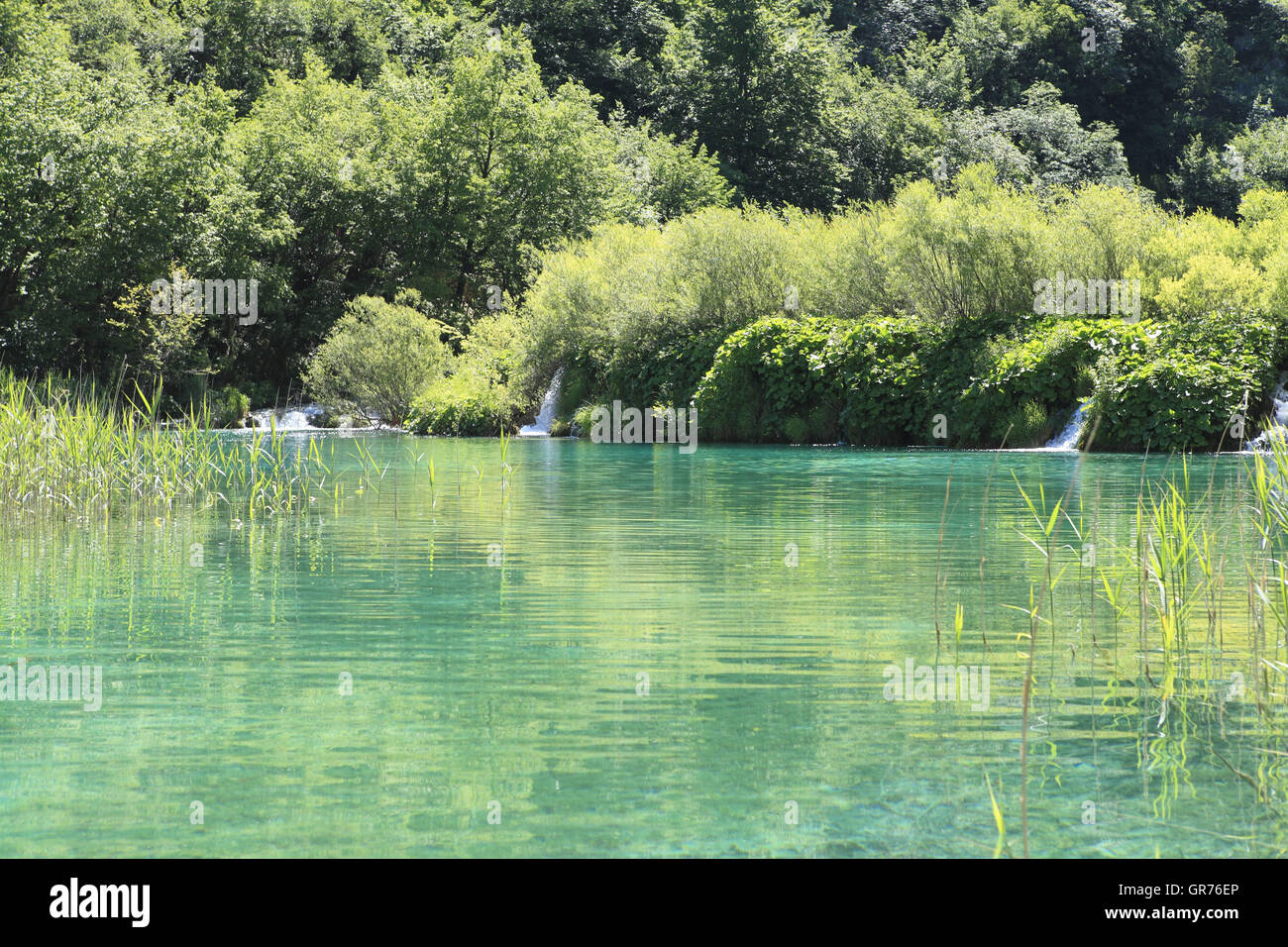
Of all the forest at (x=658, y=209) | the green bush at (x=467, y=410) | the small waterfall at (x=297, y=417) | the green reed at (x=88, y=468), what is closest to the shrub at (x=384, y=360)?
A: the forest at (x=658, y=209)

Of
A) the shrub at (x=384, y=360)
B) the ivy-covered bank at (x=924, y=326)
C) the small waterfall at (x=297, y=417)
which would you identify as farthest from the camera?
the small waterfall at (x=297, y=417)

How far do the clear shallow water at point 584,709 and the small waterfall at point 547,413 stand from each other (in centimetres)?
2518

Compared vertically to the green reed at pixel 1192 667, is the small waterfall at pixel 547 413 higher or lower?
higher

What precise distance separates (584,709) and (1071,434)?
23998 millimetres

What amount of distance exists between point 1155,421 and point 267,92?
38.2m

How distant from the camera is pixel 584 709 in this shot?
6809 mm

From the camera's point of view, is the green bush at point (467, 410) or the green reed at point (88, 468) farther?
the green bush at point (467, 410)

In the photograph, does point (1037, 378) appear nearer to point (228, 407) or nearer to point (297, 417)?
point (297, 417)

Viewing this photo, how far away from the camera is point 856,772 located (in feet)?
18.9

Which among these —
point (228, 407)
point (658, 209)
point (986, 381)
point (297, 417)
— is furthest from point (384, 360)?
point (986, 381)

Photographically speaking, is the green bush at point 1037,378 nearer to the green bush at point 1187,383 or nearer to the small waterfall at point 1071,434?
the small waterfall at point 1071,434

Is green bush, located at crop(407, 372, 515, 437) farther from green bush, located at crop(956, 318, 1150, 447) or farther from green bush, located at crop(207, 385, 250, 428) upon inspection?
green bush, located at crop(956, 318, 1150, 447)

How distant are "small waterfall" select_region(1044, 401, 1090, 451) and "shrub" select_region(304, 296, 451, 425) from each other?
19419mm

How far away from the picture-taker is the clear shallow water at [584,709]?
5.14 metres
